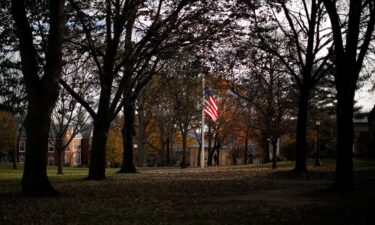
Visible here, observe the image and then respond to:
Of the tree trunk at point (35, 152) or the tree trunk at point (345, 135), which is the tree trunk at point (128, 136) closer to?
the tree trunk at point (35, 152)

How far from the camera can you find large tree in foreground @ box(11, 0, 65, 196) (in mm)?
15344

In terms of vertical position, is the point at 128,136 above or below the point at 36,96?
below

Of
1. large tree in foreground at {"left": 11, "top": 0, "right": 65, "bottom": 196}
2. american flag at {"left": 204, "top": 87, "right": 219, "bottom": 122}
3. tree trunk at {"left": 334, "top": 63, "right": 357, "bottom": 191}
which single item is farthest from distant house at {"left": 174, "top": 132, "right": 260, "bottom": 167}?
large tree in foreground at {"left": 11, "top": 0, "right": 65, "bottom": 196}

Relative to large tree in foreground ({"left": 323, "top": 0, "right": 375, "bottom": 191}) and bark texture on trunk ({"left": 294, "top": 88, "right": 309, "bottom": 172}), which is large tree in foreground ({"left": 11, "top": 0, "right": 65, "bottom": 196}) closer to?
large tree in foreground ({"left": 323, "top": 0, "right": 375, "bottom": 191})

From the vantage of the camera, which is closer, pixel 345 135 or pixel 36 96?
pixel 345 135

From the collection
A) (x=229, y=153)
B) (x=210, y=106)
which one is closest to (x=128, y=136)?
(x=210, y=106)

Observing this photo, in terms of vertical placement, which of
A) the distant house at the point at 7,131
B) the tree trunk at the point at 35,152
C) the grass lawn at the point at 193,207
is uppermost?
the distant house at the point at 7,131

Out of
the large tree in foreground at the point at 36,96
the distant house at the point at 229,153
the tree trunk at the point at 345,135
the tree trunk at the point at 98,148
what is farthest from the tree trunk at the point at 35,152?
the distant house at the point at 229,153

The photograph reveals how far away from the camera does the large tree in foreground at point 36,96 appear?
15.3 meters

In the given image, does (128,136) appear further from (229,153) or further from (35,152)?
(229,153)

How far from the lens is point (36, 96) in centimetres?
1545

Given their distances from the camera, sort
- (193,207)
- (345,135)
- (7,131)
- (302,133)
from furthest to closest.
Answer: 1. (7,131)
2. (302,133)
3. (345,135)
4. (193,207)

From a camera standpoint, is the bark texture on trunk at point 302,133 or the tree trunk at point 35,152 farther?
the bark texture on trunk at point 302,133

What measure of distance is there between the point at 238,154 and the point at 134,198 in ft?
237
